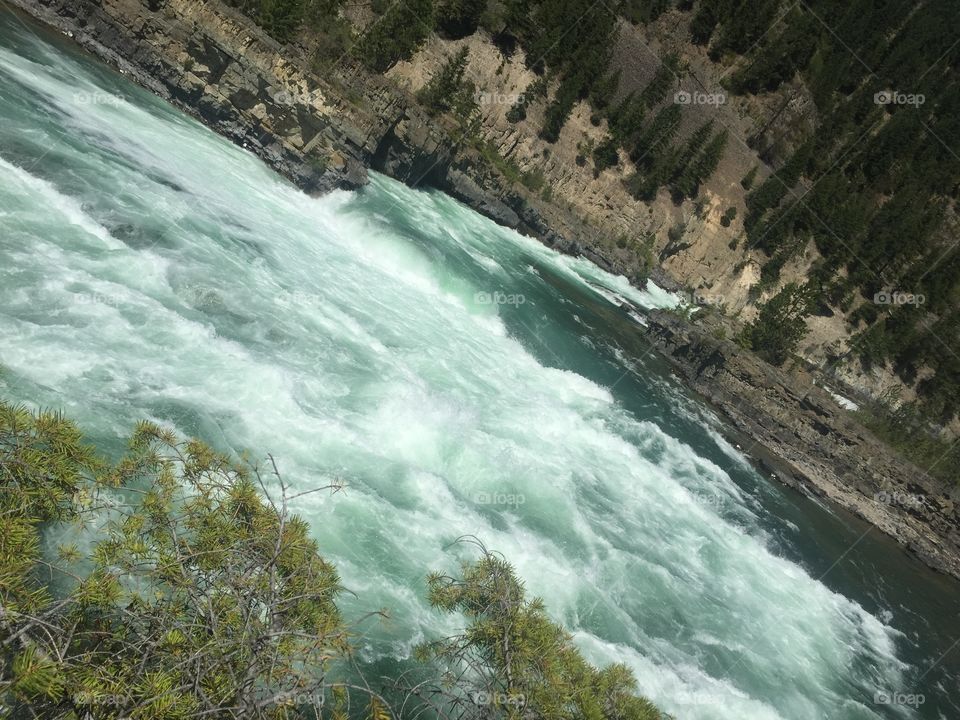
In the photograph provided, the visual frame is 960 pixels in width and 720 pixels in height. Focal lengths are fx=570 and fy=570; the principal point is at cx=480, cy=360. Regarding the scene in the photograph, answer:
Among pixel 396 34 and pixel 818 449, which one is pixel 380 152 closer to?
pixel 396 34

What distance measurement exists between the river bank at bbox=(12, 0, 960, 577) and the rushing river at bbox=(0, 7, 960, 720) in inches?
69.1

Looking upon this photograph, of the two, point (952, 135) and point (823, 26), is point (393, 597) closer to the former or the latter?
point (952, 135)

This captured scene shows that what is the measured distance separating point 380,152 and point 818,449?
30.6 metres

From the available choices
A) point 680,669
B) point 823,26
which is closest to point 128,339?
point 680,669

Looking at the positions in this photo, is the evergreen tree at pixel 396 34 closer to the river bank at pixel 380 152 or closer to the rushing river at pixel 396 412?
the river bank at pixel 380 152

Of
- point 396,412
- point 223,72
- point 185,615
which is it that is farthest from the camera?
point 223,72

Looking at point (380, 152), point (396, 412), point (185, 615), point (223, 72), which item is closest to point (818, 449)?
point (396, 412)

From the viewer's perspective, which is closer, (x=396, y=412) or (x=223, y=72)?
(x=396, y=412)

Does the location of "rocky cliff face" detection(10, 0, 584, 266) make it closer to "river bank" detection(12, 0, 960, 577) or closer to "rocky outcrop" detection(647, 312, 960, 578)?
"river bank" detection(12, 0, 960, 577)

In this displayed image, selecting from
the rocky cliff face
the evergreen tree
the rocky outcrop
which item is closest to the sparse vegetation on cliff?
the rocky cliff face

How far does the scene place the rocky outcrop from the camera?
2998 centimetres

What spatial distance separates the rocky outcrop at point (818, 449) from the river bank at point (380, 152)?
0.07 meters

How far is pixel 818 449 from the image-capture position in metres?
32.5

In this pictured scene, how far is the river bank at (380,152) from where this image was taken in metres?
25.2
